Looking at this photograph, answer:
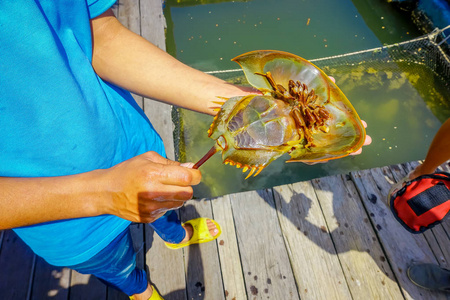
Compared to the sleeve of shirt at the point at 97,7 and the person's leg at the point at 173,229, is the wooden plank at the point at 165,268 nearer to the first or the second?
the person's leg at the point at 173,229

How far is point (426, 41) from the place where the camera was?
462 cm

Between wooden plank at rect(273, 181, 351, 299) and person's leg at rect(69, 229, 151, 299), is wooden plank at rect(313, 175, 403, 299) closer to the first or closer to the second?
wooden plank at rect(273, 181, 351, 299)

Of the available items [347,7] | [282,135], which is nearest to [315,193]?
[282,135]

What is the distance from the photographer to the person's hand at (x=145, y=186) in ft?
3.30

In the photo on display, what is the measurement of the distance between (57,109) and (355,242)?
2630mm

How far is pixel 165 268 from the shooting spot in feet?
8.16

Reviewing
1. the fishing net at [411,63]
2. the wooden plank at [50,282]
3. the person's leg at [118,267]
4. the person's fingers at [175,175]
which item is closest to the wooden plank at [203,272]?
the person's leg at [118,267]

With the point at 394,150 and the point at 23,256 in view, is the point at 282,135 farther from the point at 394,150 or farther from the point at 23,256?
the point at 394,150

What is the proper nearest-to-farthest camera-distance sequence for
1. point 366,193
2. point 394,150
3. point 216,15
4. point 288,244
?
1. point 288,244
2. point 366,193
3. point 394,150
4. point 216,15

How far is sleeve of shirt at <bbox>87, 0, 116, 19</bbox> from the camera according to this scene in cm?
118

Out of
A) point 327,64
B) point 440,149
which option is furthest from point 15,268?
point 327,64

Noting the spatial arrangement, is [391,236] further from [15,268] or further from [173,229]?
[15,268]

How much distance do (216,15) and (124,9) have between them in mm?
1829

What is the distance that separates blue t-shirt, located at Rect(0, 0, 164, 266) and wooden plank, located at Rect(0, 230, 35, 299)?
1476 millimetres
